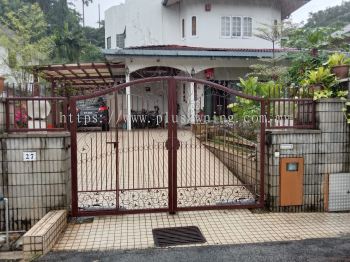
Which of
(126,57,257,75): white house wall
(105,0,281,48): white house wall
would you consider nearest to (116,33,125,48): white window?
(105,0,281,48): white house wall

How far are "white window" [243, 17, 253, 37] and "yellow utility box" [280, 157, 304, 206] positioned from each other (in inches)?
572

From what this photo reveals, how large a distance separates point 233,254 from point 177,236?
99 centimetres

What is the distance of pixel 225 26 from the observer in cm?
1922

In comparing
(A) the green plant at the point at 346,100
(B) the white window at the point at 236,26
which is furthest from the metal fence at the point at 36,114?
(B) the white window at the point at 236,26

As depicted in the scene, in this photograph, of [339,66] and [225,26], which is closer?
[339,66]

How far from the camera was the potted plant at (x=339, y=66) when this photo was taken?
6148mm

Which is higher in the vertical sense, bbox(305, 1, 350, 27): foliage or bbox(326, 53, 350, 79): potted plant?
bbox(305, 1, 350, 27): foliage

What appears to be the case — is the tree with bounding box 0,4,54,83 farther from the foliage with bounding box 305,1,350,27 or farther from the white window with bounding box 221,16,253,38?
the foliage with bounding box 305,1,350,27

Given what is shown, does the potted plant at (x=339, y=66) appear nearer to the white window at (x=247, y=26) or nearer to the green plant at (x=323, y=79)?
the green plant at (x=323, y=79)

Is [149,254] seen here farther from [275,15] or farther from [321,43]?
[275,15]

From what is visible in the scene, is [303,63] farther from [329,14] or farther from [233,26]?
[329,14]

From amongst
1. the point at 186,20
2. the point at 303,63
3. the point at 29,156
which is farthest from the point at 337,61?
the point at 186,20

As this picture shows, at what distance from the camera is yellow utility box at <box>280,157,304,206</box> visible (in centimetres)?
608

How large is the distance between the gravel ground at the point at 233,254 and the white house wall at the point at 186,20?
48.9ft
